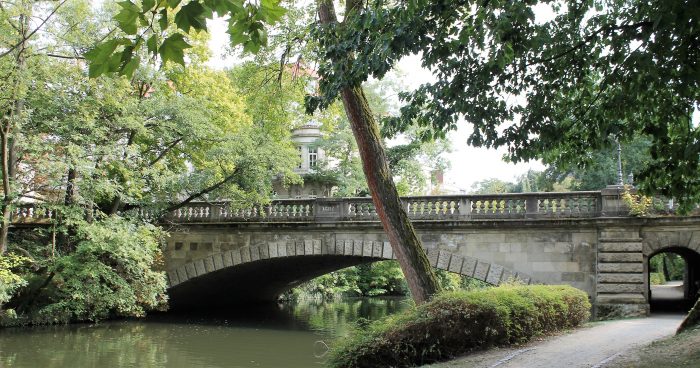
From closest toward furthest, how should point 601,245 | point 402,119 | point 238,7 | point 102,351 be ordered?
point 238,7 < point 402,119 < point 102,351 < point 601,245

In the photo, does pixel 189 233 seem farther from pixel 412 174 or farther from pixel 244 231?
pixel 412 174

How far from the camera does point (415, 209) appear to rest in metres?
17.4

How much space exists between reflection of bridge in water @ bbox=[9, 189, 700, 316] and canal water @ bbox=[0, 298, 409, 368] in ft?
6.25

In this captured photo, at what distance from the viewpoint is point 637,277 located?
14.6 m

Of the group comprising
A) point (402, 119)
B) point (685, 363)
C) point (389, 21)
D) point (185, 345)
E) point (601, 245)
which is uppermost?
point (389, 21)

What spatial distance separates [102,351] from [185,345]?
1.98m

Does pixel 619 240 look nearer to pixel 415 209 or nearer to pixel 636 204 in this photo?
pixel 636 204

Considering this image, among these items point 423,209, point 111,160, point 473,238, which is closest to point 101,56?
point 111,160

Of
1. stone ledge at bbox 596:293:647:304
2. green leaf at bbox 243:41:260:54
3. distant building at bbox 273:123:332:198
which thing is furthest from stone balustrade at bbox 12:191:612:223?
green leaf at bbox 243:41:260:54

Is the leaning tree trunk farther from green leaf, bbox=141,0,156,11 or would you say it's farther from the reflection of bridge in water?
green leaf, bbox=141,0,156,11

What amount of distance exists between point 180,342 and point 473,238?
7.82m

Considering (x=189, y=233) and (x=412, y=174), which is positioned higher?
(x=412, y=174)

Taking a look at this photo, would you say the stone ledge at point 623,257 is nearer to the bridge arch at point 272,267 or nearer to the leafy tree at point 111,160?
the bridge arch at point 272,267

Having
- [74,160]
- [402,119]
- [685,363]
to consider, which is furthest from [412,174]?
[685,363]
